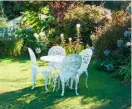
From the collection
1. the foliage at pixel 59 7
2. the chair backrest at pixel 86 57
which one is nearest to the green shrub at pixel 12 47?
the foliage at pixel 59 7

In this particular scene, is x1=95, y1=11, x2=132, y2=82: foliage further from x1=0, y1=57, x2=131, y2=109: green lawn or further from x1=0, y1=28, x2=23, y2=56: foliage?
x1=0, y1=28, x2=23, y2=56: foliage

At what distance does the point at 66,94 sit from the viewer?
8.20m

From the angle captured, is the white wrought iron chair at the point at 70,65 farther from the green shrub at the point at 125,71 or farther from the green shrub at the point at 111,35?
the green shrub at the point at 111,35

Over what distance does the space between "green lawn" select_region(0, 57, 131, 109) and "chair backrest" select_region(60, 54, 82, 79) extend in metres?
0.57

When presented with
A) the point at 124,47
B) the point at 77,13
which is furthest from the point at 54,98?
the point at 77,13

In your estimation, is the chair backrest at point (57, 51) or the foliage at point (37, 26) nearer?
the chair backrest at point (57, 51)

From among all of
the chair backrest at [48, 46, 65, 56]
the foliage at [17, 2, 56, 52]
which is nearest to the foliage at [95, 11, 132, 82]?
the chair backrest at [48, 46, 65, 56]

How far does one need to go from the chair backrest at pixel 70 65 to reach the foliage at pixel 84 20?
18.3ft

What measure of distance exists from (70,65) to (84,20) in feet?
19.1

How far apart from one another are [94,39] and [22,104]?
4.61m

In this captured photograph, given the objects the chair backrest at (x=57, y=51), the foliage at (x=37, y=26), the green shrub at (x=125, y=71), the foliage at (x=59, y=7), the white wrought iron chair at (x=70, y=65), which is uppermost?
the foliage at (x=59, y=7)

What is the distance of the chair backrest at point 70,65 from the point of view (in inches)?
301

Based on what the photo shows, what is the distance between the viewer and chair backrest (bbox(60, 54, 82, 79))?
25.1 feet

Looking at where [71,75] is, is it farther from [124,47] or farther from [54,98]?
[124,47]
